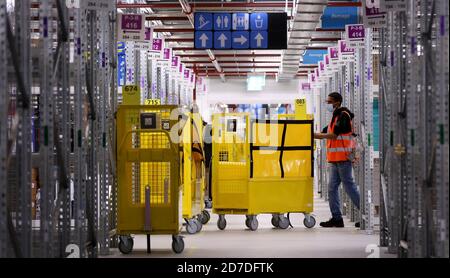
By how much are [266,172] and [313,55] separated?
45.4 feet

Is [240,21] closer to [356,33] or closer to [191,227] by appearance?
[356,33]

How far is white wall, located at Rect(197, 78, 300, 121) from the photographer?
111 ft

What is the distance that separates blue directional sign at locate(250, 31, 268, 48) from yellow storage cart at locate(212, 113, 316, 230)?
3520 millimetres

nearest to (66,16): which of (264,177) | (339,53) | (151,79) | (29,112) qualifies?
(29,112)

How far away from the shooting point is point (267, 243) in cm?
1062

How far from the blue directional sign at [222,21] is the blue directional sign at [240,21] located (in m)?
0.11

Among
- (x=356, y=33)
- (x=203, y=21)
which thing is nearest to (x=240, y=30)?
(x=203, y=21)

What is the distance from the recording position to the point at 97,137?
9.43 meters

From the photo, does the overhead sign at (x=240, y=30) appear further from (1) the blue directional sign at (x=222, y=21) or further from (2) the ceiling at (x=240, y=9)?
(2) the ceiling at (x=240, y=9)

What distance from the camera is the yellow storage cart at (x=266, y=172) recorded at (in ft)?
40.6

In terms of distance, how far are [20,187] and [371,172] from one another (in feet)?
21.2

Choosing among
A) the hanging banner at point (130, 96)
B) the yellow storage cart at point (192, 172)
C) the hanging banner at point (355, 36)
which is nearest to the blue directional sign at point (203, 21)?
the hanging banner at point (355, 36)

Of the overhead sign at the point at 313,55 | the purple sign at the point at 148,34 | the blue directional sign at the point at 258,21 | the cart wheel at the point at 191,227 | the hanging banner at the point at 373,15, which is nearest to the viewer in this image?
the hanging banner at the point at 373,15
